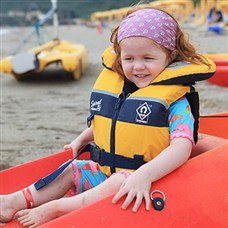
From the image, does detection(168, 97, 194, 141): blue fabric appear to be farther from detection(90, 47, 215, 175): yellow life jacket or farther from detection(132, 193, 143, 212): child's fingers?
detection(132, 193, 143, 212): child's fingers

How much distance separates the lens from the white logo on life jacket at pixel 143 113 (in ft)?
4.83

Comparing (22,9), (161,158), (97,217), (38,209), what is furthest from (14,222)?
(22,9)

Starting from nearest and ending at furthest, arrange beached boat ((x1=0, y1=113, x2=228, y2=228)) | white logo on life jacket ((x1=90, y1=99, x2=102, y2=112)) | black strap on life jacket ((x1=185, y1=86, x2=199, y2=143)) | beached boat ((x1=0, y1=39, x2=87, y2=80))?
beached boat ((x1=0, y1=113, x2=228, y2=228))
black strap on life jacket ((x1=185, y1=86, x2=199, y2=143))
white logo on life jacket ((x1=90, y1=99, x2=102, y2=112))
beached boat ((x1=0, y1=39, x2=87, y2=80))

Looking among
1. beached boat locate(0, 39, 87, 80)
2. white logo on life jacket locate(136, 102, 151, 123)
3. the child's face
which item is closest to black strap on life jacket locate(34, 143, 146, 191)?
white logo on life jacket locate(136, 102, 151, 123)

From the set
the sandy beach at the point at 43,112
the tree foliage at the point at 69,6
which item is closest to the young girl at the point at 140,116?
the sandy beach at the point at 43,112

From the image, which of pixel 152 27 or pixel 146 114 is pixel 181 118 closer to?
pixel 146 114

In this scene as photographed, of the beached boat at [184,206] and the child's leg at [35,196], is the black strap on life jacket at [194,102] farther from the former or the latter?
the child's leg at [35,196]

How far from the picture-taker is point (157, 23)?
1.51 meters

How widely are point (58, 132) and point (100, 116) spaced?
5.33ft

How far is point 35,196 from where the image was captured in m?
1.62

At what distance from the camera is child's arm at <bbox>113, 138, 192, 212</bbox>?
1.31 meters

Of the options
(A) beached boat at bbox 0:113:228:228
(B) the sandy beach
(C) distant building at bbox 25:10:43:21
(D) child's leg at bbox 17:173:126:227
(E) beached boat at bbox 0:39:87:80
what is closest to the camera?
(A) beached boat at bbox 0:113:228:228

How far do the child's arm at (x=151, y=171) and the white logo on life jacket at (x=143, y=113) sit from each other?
0.11 meters

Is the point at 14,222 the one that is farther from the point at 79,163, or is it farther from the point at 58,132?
the point at 58,132
